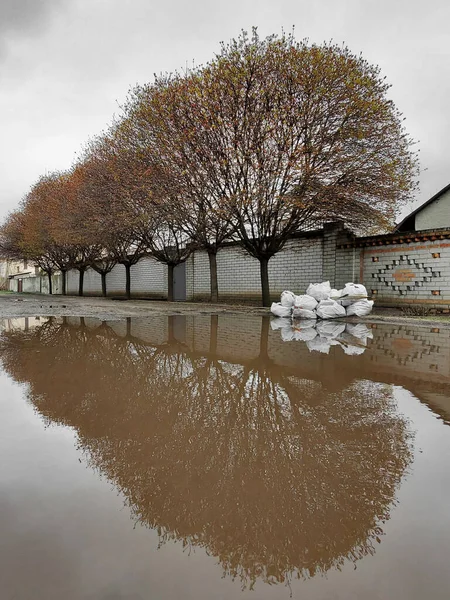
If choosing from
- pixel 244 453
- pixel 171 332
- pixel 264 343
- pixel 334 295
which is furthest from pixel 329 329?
pixel 244 453

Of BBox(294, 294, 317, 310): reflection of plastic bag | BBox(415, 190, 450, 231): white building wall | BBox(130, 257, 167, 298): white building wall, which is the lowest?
BBox(294, 294, 317, 310): reflection of plastic bag

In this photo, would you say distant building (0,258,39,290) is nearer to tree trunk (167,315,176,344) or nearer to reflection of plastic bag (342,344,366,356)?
tree trunk (167,315,176,344)

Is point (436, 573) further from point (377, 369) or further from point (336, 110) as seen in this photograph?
point (336, 110)

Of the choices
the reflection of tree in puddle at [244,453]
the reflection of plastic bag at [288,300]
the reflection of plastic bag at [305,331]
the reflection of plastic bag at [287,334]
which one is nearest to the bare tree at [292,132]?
the reflection of plastic bag at [288,300]

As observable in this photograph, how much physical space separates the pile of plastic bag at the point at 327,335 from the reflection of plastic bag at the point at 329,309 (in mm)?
275

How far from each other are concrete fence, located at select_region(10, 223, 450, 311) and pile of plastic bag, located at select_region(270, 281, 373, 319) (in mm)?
4286

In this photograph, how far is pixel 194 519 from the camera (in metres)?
1.63

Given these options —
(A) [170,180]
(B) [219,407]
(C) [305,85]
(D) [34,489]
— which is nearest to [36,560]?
(D) [34,489]

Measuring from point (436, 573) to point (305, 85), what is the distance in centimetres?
1284

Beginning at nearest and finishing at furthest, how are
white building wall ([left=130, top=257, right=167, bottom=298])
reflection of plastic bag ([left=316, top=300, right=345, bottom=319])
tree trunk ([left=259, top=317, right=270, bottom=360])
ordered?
1. tree trunk ([left=259, top=317, right=270, bottom=360])
2. reflection of plastic bag ([left=316, top=300, right=345, bottom=319])
3. white building wall ([left=130, top=257, right=167, bottom=298])

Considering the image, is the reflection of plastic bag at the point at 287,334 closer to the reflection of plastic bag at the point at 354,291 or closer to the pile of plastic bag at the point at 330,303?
the pile of plastic bag at the point at 330,303

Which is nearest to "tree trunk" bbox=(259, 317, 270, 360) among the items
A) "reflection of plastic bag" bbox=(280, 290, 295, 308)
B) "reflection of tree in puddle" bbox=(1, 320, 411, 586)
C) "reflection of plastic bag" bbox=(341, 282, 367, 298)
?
"reflection of tree in puddle" bbox=(1, 320, 411, 586)

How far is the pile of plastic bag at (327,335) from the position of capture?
19.6 feet

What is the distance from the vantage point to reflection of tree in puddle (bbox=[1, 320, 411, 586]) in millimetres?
1521
